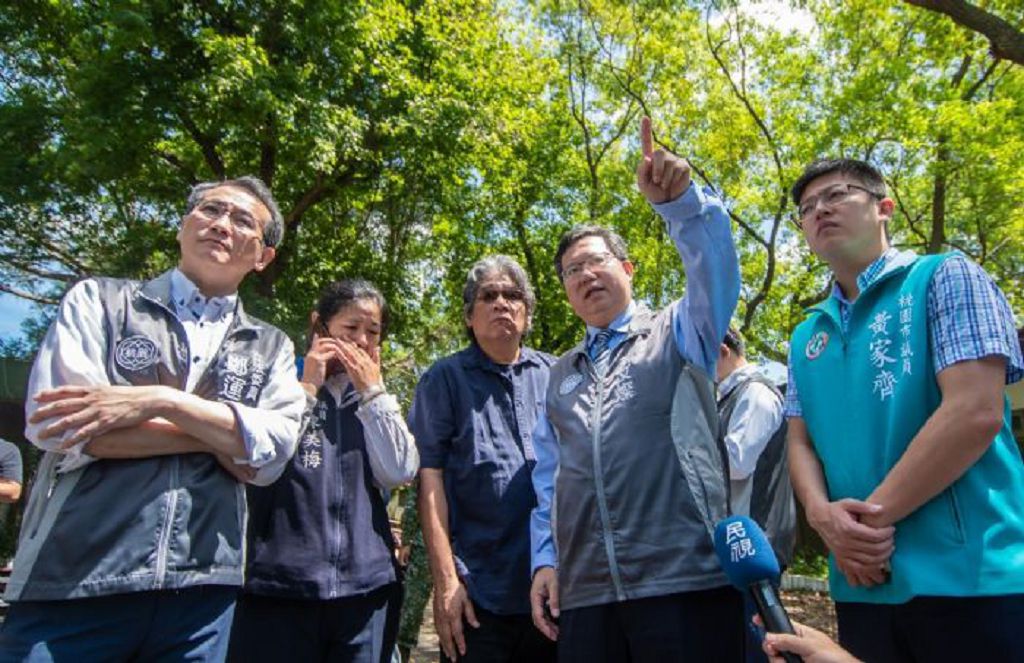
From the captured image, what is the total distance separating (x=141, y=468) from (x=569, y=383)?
1467 millimetres

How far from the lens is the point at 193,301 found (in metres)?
2.49

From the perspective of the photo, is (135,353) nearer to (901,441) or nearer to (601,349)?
(601,349)

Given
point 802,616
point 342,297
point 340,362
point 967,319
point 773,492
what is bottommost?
point 802,616

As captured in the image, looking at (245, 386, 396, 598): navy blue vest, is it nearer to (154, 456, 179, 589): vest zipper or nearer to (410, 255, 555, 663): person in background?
(410, 255, 555, 663): person in background

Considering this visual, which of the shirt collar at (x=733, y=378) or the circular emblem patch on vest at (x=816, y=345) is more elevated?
the shirt collar at (x=733, y=378)

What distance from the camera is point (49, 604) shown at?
6.27 feet

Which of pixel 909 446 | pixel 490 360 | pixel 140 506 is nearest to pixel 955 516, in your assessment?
pixel 909 446

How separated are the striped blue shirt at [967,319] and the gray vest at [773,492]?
1.94 meters

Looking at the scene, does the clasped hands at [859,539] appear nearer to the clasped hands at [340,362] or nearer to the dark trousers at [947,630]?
the dark trousers at [947,630]

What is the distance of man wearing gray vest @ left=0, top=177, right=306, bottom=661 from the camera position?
6.30 ft

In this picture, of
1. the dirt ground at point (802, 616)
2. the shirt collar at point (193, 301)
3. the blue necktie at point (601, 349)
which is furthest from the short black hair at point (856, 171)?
the dirt ground at point (802, 616)

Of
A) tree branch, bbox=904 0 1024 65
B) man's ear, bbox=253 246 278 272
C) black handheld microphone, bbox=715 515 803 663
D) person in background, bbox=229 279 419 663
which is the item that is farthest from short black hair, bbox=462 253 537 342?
tree branch, bbox=904 0 1024 65

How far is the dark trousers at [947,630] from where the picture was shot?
1800mm

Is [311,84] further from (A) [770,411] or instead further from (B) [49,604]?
(B) [49,604]
